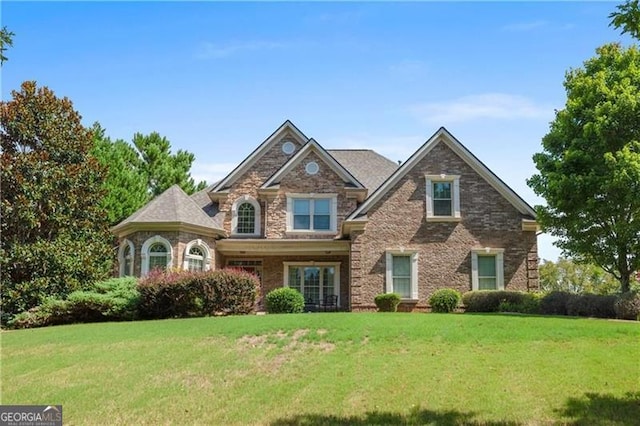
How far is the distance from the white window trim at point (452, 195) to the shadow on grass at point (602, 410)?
46.1 feet

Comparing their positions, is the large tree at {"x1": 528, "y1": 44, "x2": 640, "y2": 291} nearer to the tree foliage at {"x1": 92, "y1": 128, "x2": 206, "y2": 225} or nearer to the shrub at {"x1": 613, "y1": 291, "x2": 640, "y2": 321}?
the shrub at {"x1": 613, "y1": 291, "x2": 640, "y2": 321}

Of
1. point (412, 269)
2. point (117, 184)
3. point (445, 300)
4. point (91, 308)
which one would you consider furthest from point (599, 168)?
point (117, 184)

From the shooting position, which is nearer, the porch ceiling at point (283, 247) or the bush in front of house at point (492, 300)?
the bush in front of house at point (492, 300)

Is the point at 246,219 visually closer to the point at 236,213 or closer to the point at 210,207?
the point at 236,213

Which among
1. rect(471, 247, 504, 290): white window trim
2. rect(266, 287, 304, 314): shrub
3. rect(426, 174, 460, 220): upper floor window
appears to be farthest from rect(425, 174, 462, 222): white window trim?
rect(266, 287, 304, 314): shrub

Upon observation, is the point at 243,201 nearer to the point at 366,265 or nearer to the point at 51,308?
the point at 366,265

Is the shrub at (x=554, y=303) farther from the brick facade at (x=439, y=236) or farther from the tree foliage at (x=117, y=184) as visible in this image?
the tree foliage at (x=117, y=184)

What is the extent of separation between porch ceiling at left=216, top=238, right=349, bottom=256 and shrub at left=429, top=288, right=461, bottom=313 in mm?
4576

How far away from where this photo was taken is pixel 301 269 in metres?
25.8

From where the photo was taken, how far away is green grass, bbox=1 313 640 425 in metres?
8.95

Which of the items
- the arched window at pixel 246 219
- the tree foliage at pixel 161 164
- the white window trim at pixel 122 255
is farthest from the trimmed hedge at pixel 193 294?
the tree foliage at pixel 161 164

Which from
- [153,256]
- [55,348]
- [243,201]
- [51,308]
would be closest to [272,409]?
[55,348]

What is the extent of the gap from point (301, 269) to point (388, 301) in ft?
17.5

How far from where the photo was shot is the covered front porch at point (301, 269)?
2509cm
